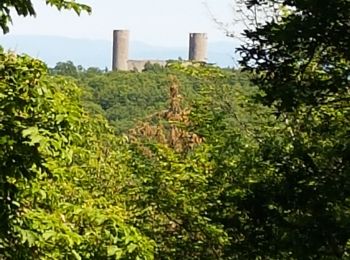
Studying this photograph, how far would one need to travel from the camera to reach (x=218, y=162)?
26.0 feet

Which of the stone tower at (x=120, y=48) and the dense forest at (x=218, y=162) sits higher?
the stone tower at (x=120, y=48)

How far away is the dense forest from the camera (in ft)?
11.4

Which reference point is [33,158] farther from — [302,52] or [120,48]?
[120,48]

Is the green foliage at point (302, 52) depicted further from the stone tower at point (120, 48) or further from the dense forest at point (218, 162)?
the stone tower at point (120, 48)

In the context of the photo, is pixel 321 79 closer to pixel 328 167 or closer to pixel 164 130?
pixel 328 167

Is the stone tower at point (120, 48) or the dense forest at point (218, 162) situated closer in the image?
the dense forest at point (218, 162)

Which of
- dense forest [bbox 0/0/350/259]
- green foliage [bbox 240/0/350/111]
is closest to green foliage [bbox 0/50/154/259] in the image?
dense forest [bbox 0/0/350/259]

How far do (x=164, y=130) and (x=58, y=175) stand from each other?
19.3ft

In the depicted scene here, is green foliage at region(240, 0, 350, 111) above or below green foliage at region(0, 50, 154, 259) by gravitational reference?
above

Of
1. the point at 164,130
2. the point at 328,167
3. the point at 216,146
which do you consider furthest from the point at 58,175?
the point at 164,130

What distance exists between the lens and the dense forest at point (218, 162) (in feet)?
11.4

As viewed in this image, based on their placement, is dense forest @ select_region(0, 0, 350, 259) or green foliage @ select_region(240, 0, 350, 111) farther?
green foliage @ select_region(240, 0, 350, 111)

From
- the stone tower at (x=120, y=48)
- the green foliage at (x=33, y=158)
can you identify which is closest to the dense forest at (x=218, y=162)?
the green foliage at (x=33, y=158)

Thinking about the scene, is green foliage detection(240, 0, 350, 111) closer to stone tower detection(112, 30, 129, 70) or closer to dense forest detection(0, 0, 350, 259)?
dense forest detection(0, 0, 350, 259)
